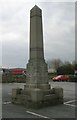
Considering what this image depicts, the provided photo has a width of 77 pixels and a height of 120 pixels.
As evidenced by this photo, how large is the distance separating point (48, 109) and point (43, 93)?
107 cm

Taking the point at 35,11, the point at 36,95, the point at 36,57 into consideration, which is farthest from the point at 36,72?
the point at 35,11

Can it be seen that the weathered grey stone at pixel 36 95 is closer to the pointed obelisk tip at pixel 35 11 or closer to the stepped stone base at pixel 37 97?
the stepped stone base at pixel 37 97

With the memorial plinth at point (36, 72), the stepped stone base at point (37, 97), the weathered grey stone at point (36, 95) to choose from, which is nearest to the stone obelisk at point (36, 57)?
the memorial plinth at point (36, 72)

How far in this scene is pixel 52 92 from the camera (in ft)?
Result: 39.5

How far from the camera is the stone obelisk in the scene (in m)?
11.9

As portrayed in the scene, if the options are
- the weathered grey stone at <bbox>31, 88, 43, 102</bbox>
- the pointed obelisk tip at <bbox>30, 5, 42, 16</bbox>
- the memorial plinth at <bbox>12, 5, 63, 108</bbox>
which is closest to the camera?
the weathered grey stone at <bbox>31, 88, 43, 102</bbox>

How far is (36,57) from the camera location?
39.9 feet

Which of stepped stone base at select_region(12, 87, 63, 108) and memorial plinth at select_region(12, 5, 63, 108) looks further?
memorial plinth at select_region(12, 5, 63, 108)

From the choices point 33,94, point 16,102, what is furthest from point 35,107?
point 16,102

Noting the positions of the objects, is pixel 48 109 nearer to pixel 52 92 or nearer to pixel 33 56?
pixel 52 92

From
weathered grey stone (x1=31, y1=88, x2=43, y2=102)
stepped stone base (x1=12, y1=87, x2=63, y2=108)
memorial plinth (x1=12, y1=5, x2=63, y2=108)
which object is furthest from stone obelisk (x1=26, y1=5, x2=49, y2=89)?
weathered grey stone (x1=31, y1=88, x2=43, y2=102)

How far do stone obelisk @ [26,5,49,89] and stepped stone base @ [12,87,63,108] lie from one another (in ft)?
1.55

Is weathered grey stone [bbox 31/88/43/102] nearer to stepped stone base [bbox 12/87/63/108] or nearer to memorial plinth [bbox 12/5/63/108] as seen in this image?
stepped stone base [bbox 12/87/63/108]

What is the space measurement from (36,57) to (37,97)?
2.42m
